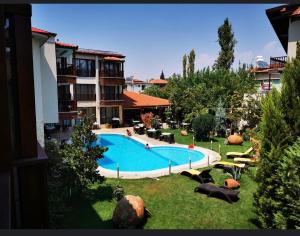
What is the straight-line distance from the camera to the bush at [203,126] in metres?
26.5

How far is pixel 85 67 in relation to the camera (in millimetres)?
37031

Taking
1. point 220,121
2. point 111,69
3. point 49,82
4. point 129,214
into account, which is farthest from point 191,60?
point 129,214

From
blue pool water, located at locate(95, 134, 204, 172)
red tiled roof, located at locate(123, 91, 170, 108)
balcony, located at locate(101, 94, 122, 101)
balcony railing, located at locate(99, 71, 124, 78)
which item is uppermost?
balcony railing, located at locate(99, 71, 124, 78)

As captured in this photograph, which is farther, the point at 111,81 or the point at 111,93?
the point at 111,93

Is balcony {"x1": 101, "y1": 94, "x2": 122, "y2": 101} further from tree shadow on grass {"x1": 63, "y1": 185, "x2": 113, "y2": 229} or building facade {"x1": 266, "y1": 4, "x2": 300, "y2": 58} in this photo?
building facade {"x1": 266, "y1": 4, "x2": 300, "y2": 58}

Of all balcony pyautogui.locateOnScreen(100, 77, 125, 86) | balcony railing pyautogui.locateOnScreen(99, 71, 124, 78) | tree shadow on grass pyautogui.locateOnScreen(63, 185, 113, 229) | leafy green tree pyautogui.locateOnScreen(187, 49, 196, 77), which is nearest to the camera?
tree shadow on grass pyautogui.locateOnScreen(63, 185, 113, 229)

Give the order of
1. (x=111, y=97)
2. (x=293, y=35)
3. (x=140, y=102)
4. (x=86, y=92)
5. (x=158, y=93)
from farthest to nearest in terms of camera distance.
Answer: (x=158, y=93), (x=140, y=102), (x=111, y=97), (x=86, y=92), (x=293, y=35)

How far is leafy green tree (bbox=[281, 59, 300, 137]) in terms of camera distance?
8281 millimetres

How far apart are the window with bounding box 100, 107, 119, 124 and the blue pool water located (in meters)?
10.6

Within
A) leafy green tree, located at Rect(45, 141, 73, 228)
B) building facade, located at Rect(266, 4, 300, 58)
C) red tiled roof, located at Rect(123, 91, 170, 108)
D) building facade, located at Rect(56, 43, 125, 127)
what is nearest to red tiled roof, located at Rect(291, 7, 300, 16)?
building facade, located at Rect(266, 4, 300, 58)

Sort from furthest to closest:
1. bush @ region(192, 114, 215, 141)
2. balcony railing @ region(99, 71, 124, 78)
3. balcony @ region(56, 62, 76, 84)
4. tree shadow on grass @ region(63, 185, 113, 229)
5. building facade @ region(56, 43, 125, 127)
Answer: balcony railing @ region(99, 71, 124, 78)
building facade @ region(56, 43, 125, 127)
bush @ region(192, 114, 215, 141)
balcony @ region(56, 62, 76, 84)
tree shadow on grass @ region(63, 185, 113, 229)

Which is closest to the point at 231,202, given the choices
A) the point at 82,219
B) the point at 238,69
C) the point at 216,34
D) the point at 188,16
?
the point at 82,219

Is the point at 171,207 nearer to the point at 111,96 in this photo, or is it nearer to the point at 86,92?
the point at 86,92

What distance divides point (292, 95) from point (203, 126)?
1810 centimetres
